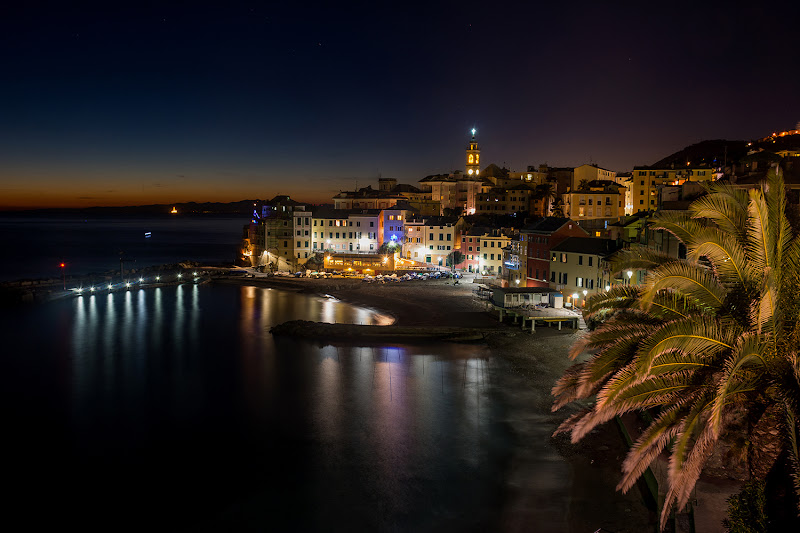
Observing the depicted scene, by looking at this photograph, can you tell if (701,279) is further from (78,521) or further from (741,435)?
(78,521)

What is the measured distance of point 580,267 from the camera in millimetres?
38250

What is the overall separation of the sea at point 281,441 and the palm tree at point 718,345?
670cm

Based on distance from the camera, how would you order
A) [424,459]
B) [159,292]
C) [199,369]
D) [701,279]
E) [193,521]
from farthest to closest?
[159,292] < [199,369] < [424,459] < [193,521] < [701,279]

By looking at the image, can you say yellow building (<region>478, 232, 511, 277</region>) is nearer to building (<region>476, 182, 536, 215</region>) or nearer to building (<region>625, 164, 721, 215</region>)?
building (<region>625, 164, 721, 215</region>)

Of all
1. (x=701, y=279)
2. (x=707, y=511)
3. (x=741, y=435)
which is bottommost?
(x=707, y=511)

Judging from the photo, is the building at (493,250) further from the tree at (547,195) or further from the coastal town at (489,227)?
the tree at (547,195)

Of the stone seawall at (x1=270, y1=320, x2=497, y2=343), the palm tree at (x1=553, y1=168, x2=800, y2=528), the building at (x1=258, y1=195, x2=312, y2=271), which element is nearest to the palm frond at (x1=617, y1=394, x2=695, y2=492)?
the palm tree at (x1=553, y1=168, x2=800, y2=528)

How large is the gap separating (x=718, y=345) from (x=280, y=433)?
16516 mm

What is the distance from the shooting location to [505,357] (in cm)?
2991

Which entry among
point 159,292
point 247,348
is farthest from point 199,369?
point 159,292

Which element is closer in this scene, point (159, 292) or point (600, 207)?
point (159, 292)

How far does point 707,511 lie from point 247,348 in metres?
27.8

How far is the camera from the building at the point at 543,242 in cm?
4216

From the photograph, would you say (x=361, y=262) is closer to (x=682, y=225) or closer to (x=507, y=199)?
(x=507, y=199)
